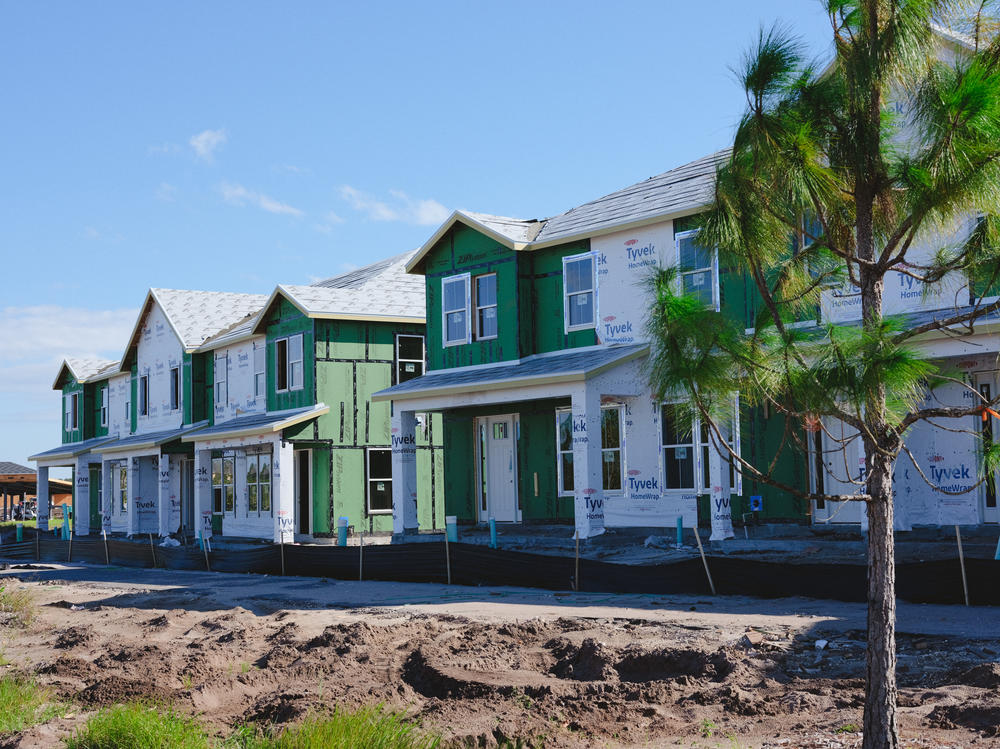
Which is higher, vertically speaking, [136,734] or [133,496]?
[133,496]

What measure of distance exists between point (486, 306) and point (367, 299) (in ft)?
21.1

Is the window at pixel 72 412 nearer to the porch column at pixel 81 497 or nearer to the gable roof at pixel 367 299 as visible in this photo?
the porch column at pixel 81 497

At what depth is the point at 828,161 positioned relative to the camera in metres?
6.82

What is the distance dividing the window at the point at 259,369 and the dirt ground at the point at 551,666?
14.8 metres

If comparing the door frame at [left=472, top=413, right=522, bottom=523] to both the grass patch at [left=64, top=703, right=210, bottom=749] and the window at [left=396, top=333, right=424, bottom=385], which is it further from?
the grass patch at [left=64, top=703, right=210, bottom=749]

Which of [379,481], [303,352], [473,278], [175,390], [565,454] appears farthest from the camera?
[175,390]

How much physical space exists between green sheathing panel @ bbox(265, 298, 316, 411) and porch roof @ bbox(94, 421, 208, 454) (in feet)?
12.4

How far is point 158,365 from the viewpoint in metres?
35.8

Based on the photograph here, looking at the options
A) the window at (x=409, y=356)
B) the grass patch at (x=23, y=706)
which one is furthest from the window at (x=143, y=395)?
the grass patch at (x=23, y=706)

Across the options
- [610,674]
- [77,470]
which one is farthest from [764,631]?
[77,470]

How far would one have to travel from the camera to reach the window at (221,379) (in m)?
32.2

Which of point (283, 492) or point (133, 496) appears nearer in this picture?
point (283, 492)

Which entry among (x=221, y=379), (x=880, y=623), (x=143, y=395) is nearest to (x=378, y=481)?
(x=221, y=379)

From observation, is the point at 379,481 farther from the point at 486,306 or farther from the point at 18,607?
the point at 18,607
